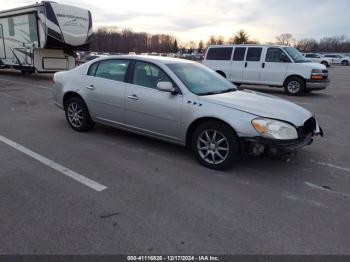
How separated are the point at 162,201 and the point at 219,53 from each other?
1200cm

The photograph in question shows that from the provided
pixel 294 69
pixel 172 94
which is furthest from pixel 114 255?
pixel 294 69

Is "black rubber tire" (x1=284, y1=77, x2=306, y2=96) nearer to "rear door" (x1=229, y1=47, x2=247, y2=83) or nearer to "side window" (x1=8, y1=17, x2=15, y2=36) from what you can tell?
"rear door" (x1=229, y1=47, x2=247, y2=83)

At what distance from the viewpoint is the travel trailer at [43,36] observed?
13.8 meters

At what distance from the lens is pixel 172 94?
16.1 feet

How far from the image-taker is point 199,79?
5355 mm

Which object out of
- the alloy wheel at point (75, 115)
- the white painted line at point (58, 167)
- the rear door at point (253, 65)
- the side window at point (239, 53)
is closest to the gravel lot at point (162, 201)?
the white painted line at point (58, 167)

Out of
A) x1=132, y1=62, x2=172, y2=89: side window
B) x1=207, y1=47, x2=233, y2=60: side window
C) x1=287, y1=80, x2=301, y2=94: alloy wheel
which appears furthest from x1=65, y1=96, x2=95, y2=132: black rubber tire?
x1=207, y1=47, x2=233, y2=60: side window

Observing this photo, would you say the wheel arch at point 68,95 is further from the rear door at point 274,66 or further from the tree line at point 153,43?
the tree line at point 153,43

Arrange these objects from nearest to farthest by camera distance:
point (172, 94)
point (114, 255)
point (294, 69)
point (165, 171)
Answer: point (114, 255), point (165, 171), point (172, 94), point (294, 69)

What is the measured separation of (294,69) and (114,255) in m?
11.8

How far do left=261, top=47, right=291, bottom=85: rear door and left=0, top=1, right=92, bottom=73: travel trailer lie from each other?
8.60 metres

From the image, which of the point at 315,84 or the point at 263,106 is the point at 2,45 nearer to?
the point at 315,84

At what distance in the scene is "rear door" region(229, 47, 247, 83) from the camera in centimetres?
1392

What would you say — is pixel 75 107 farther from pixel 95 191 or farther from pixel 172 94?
pixel 95 191
